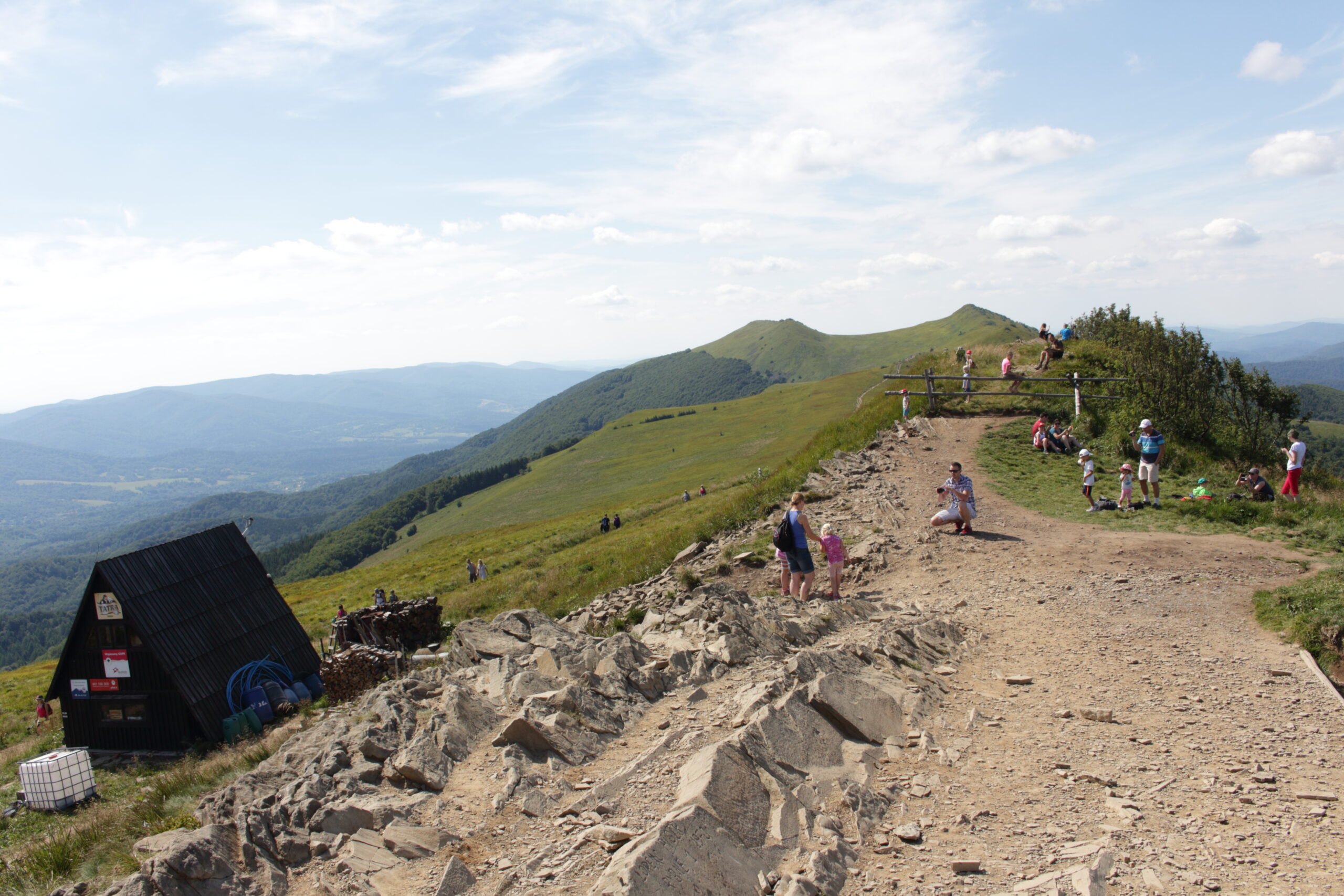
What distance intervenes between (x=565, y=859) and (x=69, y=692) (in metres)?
23.7

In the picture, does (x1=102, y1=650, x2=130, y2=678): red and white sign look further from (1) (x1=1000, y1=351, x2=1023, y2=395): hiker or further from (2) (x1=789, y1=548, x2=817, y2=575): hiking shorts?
(1) (x1=1000, y1=351, x2=1023, y2=395): hiker

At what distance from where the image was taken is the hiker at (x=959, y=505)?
17.3 metres

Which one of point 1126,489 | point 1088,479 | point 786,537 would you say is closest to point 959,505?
point 1088,479

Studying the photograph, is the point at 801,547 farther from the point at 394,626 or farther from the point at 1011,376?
the point at 1011,376

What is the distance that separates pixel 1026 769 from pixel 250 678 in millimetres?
23538

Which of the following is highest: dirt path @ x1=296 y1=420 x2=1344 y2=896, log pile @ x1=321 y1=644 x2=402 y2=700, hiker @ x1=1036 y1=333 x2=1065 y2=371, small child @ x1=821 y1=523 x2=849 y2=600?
hiker @ x1=1036 y1=333 x2=1065 y2=371

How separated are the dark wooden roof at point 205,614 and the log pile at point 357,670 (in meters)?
3.73

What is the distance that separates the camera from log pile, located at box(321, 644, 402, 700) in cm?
2000

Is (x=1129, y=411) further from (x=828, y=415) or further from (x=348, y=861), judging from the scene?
(x=828, y=415)

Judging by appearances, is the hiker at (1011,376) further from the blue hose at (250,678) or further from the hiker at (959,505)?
the blue hose at (250,678)

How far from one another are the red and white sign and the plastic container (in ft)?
11.0

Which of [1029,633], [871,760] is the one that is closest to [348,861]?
[871,760]

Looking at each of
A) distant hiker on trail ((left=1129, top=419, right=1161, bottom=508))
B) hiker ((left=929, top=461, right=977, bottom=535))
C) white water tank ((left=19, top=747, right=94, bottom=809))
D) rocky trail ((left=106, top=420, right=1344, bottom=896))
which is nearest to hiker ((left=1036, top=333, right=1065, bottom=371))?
distant hiker on trail ((left=1129, top=419, right=1161, bottom=508))

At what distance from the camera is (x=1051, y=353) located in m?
31.2
